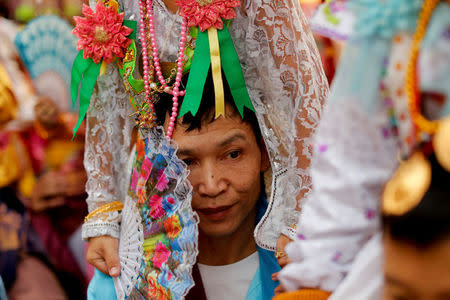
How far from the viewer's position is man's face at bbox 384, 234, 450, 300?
2.94 ft

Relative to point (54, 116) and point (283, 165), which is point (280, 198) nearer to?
point (283, 165)

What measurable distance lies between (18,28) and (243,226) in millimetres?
2362

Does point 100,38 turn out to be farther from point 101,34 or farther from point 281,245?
point 281,245

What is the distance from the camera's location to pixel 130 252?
5.62 feet

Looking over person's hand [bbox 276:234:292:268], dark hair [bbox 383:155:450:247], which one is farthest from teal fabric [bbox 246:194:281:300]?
dark hair [bbox 383:155:450:247]

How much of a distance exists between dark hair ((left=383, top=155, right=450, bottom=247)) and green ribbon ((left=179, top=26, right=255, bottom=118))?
0.83m

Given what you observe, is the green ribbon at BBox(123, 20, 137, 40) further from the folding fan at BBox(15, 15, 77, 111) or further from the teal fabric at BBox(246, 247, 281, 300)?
the folding fan at BBox(15, 15, 77, 111)

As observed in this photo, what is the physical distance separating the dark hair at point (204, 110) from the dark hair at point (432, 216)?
860mm

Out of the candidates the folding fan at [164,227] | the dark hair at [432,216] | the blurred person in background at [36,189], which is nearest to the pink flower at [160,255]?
the folding fan at [164,227]

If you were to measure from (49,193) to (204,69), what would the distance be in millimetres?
1752

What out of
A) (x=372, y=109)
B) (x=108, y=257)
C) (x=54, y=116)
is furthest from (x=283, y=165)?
(x=54, y=116)

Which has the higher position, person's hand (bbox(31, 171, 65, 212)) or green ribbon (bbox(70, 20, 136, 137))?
green ribbon (bbox(70, 20, 136, 137))

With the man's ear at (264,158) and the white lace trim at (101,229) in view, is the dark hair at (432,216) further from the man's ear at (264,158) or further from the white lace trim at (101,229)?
the white lace trim at (101,229)

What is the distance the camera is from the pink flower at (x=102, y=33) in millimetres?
1735
